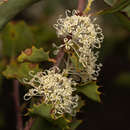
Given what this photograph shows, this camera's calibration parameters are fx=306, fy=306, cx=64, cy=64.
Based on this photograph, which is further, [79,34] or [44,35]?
[44,35]

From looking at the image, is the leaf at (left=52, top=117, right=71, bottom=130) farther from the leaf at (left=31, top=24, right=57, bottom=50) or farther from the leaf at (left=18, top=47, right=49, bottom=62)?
the leaf at (left=31, top=24, right=57, bottom=50)

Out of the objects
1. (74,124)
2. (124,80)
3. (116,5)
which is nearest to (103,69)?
(124,80)

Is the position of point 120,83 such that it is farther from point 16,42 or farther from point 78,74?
point 78,74

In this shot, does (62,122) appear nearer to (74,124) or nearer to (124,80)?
(74,124)

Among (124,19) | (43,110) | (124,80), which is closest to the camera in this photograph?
(43,110)

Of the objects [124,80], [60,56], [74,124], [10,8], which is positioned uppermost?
[10,8]
